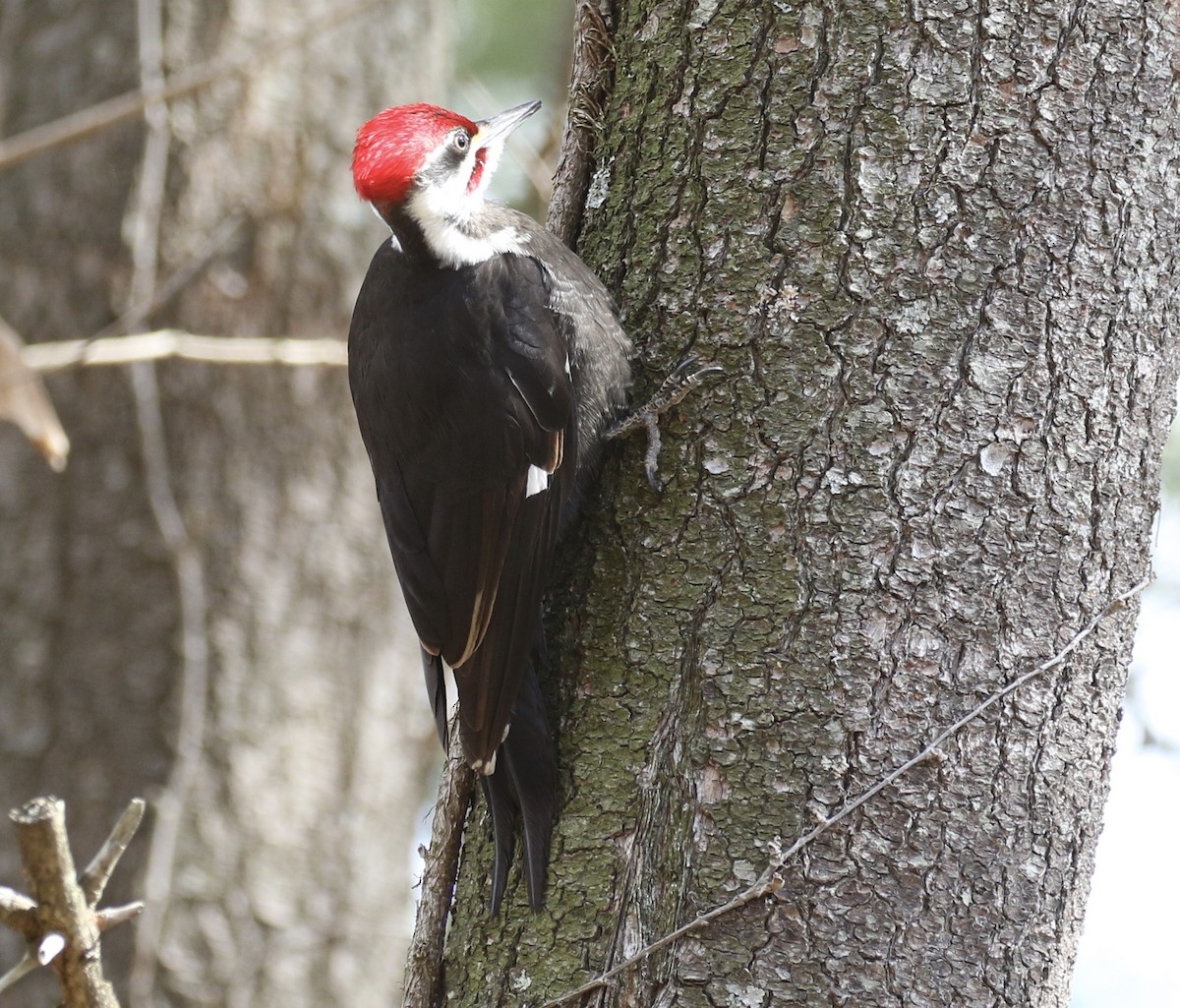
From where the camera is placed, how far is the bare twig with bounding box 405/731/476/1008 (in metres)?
1.86

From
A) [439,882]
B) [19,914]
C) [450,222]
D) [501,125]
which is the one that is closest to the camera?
[19,914]

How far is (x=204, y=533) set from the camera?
329cm

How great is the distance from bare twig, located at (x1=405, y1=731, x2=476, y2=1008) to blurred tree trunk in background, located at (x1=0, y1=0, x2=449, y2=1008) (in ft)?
4.62

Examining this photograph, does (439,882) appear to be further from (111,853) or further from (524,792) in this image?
(111,853)

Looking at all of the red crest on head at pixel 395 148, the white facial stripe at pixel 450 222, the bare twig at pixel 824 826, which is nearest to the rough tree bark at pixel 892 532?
the bare twig at pixel 824 826

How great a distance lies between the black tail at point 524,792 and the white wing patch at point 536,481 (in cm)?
31

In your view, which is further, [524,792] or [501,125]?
[501,125]

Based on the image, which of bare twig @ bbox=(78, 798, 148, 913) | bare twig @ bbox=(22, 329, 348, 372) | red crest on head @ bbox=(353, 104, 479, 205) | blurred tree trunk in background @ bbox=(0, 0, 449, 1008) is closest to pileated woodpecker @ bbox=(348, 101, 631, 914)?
red crest on head @ bbox=(353, 104, 479, 205)

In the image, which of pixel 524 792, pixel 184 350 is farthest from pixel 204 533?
pixel 524 792

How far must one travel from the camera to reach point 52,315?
10.6 feet

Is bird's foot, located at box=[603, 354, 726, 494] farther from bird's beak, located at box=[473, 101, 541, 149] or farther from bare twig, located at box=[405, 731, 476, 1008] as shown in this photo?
bird's beak, located at box=[473, 101, 541, 149]

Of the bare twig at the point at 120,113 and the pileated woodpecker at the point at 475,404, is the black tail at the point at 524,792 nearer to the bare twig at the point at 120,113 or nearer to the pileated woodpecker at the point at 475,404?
the pileated woodpecker at the point at 475,404

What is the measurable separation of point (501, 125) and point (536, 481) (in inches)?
28.5

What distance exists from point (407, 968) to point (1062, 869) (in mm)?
927
